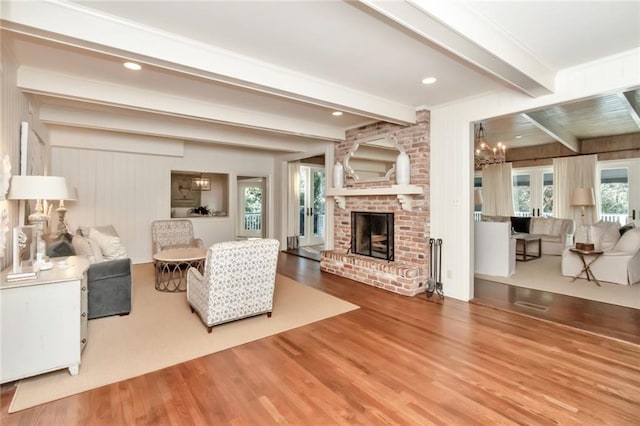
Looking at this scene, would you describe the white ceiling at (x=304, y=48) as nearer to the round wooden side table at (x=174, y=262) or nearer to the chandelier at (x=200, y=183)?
the round wooden side table at (x=174, y=262)

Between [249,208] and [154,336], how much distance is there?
264 inches

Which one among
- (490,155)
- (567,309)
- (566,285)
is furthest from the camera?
(490,155)

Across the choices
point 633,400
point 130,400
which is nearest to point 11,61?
point 130,400

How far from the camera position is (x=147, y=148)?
639 centimetres

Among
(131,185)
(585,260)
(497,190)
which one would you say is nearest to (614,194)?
(497,190)

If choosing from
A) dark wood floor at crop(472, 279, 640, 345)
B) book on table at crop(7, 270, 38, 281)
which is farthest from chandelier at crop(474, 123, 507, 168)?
book on table at crop(7, 270, 38, 281)

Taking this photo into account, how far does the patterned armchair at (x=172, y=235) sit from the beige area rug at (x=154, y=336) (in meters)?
1.65

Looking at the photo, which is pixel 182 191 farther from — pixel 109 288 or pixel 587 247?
pixel 587 247

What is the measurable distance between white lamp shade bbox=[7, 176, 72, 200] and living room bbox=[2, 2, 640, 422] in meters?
0.12

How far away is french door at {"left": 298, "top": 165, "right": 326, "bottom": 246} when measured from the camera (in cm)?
908

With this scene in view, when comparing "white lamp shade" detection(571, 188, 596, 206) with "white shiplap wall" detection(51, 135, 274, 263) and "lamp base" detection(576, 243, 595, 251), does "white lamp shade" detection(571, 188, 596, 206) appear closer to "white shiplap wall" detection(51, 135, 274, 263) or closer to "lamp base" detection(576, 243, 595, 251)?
"lamp base" detection(576, 243, 595, 251)

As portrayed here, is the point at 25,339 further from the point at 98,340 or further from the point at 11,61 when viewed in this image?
the point at 11,61

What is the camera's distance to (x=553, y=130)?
20.9ft

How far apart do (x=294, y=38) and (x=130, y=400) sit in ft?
9.57
